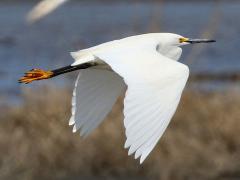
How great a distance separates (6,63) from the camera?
48.7 feet

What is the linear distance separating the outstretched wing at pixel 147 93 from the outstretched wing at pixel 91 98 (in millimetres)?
628

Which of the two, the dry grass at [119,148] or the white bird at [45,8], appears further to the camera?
the dry grass at [119,148]

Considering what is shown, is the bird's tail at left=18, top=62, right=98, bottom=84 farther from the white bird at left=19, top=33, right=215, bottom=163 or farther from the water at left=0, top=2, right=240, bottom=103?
the water at left=0, top=2, right=240, bottom=103

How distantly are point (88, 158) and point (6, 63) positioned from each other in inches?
270

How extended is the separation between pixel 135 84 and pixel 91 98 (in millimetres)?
991

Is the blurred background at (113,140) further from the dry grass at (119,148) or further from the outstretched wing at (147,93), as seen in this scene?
the outstretched wing at (147,93)

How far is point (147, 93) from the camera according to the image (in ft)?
12.8

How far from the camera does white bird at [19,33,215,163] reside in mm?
3785

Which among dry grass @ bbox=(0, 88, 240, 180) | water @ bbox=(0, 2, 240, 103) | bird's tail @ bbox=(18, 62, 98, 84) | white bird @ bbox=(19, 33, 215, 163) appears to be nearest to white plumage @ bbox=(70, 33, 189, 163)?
white bird @ bbox=(19, 33, 215, 163)

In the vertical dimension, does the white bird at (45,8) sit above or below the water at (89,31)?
above

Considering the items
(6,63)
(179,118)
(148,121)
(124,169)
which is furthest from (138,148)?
(6,63)

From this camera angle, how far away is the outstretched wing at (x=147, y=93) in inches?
148

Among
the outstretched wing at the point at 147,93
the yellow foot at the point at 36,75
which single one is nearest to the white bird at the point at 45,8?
the yellow foot at the point at 36,75

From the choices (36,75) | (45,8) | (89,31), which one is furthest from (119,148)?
(89,31)
